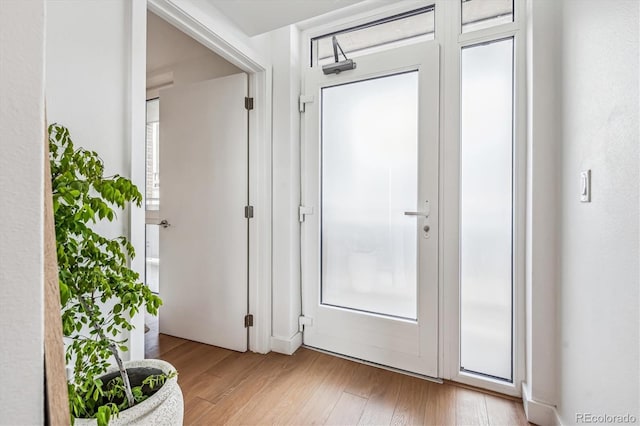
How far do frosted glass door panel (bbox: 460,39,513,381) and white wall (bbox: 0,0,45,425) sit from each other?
1.88m

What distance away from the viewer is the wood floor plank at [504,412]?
1508mm

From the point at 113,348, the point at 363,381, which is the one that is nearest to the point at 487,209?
the point at 363,381

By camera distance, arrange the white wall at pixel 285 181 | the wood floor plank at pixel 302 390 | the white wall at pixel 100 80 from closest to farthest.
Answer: the white wall at pixel 100 80 < the wood floor plank at pixel 302 390 < the white wall at pixel 285 181

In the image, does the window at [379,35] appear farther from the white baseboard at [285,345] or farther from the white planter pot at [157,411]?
the white planter pot at [157,411]

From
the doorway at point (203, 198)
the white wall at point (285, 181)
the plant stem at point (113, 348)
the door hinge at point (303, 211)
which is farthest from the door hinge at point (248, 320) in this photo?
the plant stem at point (113, 348)

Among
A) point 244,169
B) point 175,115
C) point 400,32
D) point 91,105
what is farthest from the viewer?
point 175,115

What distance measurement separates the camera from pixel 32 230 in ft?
1.45

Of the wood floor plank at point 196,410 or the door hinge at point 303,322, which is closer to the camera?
the wood floor plank at point 196,410

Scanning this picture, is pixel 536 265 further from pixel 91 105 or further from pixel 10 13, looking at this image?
pixel 91 105

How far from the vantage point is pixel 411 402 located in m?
1.65

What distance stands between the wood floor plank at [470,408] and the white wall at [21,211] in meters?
1.75

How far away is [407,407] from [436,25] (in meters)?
2.23

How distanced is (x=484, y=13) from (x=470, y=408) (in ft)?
7.33

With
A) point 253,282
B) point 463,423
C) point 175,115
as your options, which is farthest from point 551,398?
point 175,115
